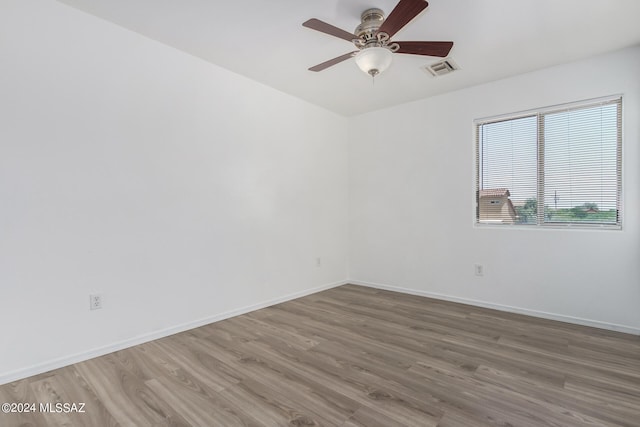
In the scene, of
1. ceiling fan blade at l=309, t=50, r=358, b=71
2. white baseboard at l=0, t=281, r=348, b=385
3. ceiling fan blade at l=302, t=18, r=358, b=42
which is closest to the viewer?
ceiling fan blade at l=302, t=18, r=358, b=42

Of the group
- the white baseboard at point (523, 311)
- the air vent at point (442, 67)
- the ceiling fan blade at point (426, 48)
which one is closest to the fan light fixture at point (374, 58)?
the ceiling fan blade at point (426, 48)

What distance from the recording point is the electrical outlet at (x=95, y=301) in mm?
2332

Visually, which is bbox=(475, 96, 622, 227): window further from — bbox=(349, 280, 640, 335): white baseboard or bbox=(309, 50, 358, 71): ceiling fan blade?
bbox=(309, 50, 358, 71): ceiling fan blade

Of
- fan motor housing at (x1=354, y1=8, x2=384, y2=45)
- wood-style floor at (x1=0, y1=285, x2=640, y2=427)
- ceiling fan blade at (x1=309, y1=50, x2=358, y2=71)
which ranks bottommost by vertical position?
wood-style floor at (x1=0, y1=285, x2=640, y2=427)

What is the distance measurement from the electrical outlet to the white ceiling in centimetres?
210

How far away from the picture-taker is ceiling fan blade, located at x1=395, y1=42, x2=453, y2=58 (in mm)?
2154

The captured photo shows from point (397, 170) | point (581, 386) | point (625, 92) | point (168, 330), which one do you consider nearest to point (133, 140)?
point (168, 330)

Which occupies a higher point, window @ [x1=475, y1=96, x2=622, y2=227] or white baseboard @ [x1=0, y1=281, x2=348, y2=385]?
window @ [x1=475, y1=96, x2=622, y2=227]

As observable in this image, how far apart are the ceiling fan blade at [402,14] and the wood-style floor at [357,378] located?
7.36 ft


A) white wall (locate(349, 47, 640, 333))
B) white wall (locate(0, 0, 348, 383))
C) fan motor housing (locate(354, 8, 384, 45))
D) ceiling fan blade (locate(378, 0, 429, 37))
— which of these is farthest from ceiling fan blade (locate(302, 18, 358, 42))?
white wall (locate(349, 47, 640, 333))

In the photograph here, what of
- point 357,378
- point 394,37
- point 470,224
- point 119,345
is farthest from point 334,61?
point 119,345

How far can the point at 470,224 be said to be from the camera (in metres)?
3.69

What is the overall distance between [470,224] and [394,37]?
7.35 ft

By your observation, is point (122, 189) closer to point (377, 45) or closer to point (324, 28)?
point (324, 28)
